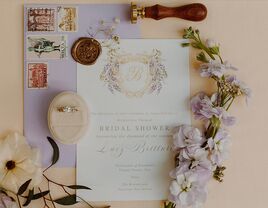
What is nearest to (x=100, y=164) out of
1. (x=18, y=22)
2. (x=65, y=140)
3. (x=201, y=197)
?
(x=65, y=140)

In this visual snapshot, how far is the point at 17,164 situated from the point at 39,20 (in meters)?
0.25

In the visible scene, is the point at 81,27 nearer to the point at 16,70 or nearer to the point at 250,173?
the point at 16,70

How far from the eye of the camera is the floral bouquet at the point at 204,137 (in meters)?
0.61

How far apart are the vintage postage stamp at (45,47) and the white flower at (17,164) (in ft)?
0.46

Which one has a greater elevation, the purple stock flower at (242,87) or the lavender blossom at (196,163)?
the purple stock flower at (242,87)

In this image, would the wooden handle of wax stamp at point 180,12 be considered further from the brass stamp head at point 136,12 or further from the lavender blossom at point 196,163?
the lavender blossom at point 196,163

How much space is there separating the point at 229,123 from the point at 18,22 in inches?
15.7

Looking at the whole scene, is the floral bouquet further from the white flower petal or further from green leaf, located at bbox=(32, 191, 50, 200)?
green leaf, located at bbox=(32, 191, 50, 200)

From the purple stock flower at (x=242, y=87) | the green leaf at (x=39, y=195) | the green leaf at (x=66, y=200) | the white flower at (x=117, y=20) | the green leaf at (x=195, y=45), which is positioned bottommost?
the green leaf at (x=66, y=200)

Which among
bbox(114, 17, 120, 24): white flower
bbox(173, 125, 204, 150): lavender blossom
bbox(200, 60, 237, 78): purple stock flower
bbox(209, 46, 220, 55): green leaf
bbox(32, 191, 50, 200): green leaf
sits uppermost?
bbox(114, 17, 120, 24): white flower

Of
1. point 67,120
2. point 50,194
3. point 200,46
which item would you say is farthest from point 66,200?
point 200,46

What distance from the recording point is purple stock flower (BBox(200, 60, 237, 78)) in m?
0.61

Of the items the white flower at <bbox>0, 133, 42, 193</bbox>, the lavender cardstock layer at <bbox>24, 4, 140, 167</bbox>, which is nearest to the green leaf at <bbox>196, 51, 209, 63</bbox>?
the lavender cardstock layer at <bbox>24, 4, 140, 167</bbox>
